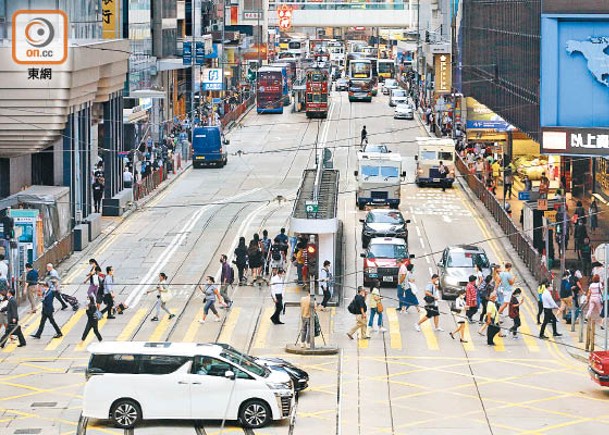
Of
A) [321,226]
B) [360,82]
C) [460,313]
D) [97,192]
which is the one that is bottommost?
[460,313]

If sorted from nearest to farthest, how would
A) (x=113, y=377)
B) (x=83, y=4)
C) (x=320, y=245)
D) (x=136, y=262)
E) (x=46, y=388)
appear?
1. (x=113, y=377)
2. (x=46, y=388)
3. (x=320, y=245)
4. (x=136, y=262)
5. (x=83, y=4)

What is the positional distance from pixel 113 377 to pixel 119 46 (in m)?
32.3

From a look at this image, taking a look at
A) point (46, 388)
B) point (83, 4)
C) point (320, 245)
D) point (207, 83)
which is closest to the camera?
point (46, 388)

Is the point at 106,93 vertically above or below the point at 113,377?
above

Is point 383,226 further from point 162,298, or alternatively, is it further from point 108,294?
point 108,294

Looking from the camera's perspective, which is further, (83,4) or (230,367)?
(83,4)

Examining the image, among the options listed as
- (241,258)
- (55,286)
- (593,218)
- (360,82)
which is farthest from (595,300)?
(360,82)

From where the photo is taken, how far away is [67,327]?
38.5 metres

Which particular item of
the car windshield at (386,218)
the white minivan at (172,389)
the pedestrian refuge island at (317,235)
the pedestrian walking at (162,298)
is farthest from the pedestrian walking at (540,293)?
the white minivan at (172,389)

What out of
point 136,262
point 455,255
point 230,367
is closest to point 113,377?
point 230,367

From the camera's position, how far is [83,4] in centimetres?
5481

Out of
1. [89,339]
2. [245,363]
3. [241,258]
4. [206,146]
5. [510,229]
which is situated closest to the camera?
[245,363]

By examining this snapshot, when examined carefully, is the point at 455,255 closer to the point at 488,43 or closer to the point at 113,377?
the point at 113,377

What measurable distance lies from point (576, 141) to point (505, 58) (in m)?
16.5
